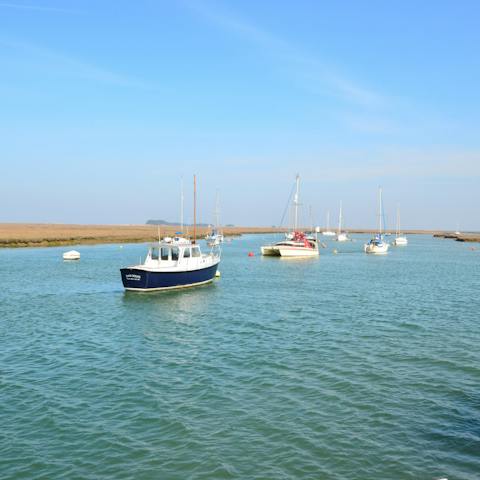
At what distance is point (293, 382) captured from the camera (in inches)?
674

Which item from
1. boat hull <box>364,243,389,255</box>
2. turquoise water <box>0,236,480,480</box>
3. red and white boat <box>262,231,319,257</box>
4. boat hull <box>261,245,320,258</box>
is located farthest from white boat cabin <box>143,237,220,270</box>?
boat hull <box>364,243,389,255</box>

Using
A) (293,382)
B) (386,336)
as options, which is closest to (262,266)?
(386,336)

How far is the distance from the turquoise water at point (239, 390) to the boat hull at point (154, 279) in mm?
3469

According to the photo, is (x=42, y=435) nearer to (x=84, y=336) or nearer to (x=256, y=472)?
(x=256, y=472)

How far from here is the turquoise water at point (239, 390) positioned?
457 inches

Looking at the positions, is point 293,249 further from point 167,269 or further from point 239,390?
point 239,390

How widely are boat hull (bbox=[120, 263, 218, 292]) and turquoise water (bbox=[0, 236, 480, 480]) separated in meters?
3.47

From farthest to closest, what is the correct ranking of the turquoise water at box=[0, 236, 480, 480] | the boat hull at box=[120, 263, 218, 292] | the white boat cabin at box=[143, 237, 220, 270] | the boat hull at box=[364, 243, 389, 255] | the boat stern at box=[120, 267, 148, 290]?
the boat hull at box=[364, 243, 389, 255], the white boat cabin at box=[143, 237, 220, 270], the boat hull at box=[120, 263, 218, 292], the boat stern at box=[120, 267, 148, 290], the turquoise water at box=[0, 236, 480, 480]

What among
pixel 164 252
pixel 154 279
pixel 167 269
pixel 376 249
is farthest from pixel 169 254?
pixel 376 249

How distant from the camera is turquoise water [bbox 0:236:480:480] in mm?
11602

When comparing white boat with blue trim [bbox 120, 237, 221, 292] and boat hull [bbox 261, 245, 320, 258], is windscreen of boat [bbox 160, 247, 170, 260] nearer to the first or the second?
white boat with blue trim [bbox 120, 237, 221, 292]

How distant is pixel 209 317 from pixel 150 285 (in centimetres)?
1014

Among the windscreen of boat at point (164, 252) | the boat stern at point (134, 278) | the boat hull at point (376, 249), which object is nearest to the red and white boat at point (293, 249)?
the boat hull at point (376, 249)

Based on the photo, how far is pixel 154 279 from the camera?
38.2 m
